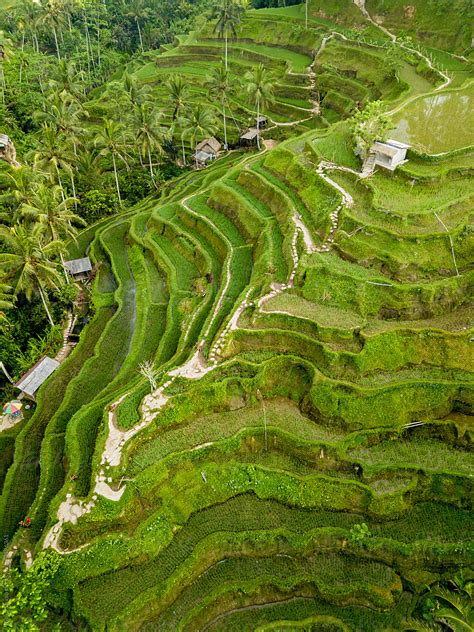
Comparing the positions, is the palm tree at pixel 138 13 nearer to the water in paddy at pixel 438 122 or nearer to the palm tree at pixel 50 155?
the palm tree at pixel 50 155

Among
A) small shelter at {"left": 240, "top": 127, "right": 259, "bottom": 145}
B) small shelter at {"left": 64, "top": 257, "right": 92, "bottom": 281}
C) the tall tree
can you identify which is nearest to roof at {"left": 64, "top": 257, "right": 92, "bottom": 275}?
small shelter at {"left": 64, "top": 257, "right": 92, "bottom": 281}

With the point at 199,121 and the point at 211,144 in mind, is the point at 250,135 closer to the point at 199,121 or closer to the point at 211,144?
the point at 211,144

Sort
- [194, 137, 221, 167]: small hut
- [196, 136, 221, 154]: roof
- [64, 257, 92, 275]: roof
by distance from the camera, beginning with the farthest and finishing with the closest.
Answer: [194, 137, 221, 167]: small hut → [196, 136, 221, 154]: roof → [64, 257, 92, 275]: roof

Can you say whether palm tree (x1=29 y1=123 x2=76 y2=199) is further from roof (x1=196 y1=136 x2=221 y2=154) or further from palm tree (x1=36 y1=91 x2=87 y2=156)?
roof (x1=196 y1=136 x2=221 y2=154)

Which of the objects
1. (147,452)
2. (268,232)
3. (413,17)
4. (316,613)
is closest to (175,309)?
(268,232)

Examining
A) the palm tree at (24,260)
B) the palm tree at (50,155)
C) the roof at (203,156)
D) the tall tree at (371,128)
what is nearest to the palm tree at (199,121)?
the roof at (203,156)

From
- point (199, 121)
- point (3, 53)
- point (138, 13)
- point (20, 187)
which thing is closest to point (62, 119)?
point (199, 121)
